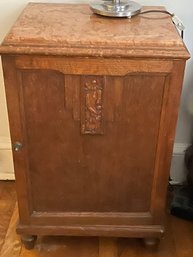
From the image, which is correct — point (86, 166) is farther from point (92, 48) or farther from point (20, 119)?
point (92, 48)

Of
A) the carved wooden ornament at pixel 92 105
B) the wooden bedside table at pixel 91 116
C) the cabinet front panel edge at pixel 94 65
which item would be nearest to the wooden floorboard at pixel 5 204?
the wooden bedside table at pixel 91 116

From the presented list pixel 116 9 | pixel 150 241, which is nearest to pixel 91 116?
pixel 116 9

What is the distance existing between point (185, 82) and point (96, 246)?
0.72 m

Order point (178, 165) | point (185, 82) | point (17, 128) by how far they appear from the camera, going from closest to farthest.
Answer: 1. point (17, 128)
2. point (185, 82)
3. point (178, 165)

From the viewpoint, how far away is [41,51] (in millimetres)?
987

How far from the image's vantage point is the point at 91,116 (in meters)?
1.09

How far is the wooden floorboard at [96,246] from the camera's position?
4.59ft

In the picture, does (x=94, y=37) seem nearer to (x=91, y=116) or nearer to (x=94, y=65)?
(x=94, y=65)

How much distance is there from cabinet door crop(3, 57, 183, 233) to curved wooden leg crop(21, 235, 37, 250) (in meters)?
0.10

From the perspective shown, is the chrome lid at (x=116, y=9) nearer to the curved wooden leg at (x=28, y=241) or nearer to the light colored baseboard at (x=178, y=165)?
the light colored baseboard at (x=178, y=165)

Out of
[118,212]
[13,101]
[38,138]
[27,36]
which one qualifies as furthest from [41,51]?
[118,212]

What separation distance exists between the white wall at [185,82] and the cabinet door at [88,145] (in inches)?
18.1

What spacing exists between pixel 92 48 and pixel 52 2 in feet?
1.61

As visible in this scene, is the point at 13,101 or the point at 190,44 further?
the point at 190,44
